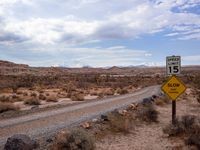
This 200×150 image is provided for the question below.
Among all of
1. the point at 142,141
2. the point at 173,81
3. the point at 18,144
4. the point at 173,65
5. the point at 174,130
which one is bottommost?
the point at 142,141

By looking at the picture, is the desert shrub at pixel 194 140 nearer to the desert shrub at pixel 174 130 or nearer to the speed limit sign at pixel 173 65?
the desert shrub at pixel 174 130

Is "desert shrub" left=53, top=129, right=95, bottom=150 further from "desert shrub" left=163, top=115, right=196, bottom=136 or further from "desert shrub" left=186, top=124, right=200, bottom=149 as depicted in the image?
"desert shrub" left=163, top=115, right=196, bottom=136

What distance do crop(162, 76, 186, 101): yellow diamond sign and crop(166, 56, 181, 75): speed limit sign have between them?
0.98ft

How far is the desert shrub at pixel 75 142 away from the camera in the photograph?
1170cm

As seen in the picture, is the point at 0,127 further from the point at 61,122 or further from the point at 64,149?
the point at 64,149

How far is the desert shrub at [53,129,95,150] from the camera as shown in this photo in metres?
11.7

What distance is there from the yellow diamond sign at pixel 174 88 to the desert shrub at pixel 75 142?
286 inches

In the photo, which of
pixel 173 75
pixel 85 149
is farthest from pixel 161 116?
pixel 85 149

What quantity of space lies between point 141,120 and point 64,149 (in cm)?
952

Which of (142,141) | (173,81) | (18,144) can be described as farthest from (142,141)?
(18,144)

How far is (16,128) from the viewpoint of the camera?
695 inches

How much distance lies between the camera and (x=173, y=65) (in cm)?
1858

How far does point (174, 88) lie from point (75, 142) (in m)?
8.13

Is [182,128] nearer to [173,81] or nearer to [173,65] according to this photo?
[173,81]
